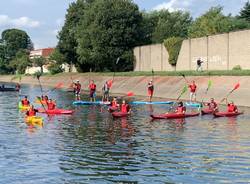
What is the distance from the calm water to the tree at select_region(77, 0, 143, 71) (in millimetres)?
53603

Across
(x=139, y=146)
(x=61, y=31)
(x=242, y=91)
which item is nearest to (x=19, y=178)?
(x=139, y=146)

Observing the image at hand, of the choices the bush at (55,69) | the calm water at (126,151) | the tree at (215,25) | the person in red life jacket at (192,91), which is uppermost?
the tree at (215,25)

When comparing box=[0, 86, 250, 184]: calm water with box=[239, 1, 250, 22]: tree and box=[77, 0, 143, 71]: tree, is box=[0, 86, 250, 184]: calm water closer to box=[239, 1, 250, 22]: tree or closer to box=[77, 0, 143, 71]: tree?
box=[77, 0, 143, 71]: tree

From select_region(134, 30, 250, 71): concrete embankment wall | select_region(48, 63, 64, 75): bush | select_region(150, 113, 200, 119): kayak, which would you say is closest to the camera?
select_region(150, 113, 200, 119): kayak

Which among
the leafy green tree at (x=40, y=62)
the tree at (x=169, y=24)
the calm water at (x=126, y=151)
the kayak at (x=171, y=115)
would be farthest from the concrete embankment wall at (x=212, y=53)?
the leafy green tree at (x=40, y=62)

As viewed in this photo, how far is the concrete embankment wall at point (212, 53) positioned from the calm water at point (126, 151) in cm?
2674

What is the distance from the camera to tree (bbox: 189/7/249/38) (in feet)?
292

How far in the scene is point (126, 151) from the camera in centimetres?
2198

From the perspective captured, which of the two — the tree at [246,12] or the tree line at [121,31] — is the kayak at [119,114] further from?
the tree at [246,12]

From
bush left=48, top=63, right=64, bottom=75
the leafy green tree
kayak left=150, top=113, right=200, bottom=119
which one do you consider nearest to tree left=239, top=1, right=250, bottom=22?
bush left=48, top=63, right=64, bottom=75

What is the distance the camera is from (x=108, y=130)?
2922 cm

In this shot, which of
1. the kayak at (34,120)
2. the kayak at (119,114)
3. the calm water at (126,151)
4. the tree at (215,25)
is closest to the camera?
the calm water at (126,151)

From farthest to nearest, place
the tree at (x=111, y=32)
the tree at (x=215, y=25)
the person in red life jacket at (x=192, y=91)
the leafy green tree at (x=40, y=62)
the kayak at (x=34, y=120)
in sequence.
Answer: the leafy green tree at (x=40, y=62), the tree at (x=215, y=25), the tree at (x=111, y=32), the person in red life jacket at (x=192, y=91), the kayak at (x=34, y=120)

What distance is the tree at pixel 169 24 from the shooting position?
102m
